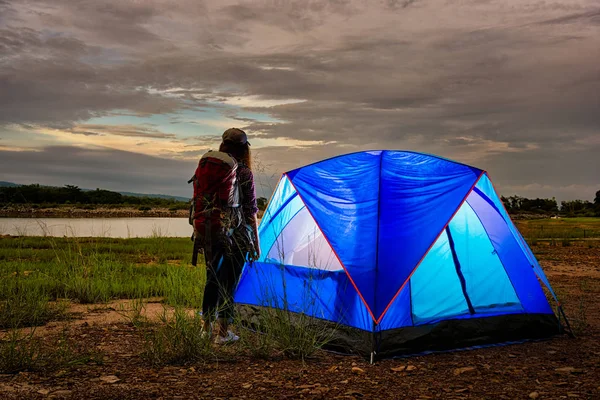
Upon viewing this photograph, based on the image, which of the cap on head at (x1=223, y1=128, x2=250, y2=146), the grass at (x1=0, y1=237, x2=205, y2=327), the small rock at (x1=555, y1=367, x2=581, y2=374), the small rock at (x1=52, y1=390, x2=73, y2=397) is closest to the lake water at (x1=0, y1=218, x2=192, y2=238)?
the grass at (x1=0, y1=237, x2=205, y2=327)

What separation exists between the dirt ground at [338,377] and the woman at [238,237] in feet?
1.35

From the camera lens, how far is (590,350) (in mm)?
5914

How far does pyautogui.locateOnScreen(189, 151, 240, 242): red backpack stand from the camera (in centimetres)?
552

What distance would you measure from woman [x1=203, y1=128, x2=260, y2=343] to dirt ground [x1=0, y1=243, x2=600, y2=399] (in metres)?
0.41

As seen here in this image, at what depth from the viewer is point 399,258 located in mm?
5637

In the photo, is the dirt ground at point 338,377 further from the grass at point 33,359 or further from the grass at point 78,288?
the grass at point 78,288

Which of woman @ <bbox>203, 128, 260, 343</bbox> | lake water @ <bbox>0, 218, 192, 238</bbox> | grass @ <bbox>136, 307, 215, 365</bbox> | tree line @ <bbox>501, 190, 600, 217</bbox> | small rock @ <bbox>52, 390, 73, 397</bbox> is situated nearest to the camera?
small rock @ <bbox>52, 390, 73, 397</bbox>

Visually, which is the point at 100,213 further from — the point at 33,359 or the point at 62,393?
the point at 62,393

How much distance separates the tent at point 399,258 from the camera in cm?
565

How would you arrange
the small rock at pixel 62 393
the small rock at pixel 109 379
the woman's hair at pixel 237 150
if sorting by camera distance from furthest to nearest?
the woman's hair at pixel 237 150 → the small rock at pixel 109 379 → the small rock at pixel 62 393

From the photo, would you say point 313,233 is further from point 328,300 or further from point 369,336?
point 369,336

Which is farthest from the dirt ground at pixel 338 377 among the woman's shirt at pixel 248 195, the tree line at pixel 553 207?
the tree line at pixel 553 207

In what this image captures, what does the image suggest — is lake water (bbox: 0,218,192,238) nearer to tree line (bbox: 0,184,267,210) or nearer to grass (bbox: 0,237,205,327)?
grass (bbox: 0,237,205,327)

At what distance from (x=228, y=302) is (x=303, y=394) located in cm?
151
